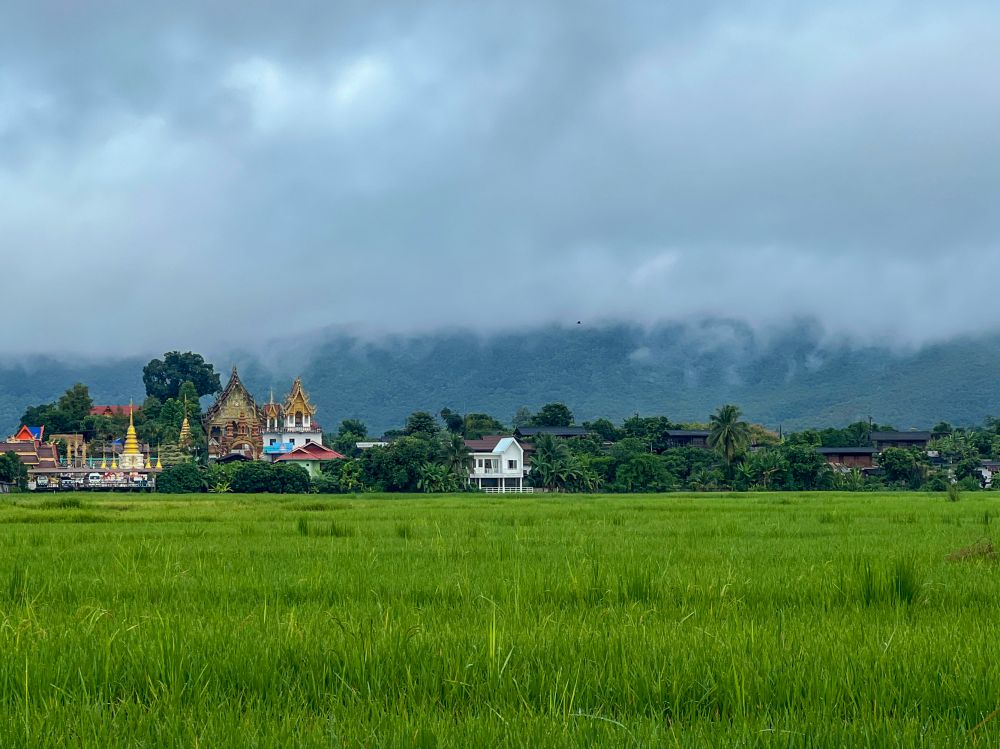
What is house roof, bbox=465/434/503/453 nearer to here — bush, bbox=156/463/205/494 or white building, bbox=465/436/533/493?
white building, bbox=465/436/533/493

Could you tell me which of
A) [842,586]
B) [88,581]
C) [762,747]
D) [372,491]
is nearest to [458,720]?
[762,747]

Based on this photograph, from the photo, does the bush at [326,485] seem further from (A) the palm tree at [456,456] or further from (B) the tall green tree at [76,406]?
(B) the tall green tree at [76,406]

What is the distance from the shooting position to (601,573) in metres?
7.46

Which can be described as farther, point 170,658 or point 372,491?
point 372,491

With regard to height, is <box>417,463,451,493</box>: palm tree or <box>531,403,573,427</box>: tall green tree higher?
<box>531,403,573,427</box>: tall green tree

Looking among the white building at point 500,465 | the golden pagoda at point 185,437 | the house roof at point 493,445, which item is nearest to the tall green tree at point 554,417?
the house roof at point 493,445

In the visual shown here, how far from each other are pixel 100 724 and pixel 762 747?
2156 mm

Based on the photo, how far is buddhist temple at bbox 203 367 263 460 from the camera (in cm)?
13038

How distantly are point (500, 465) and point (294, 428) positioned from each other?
127ft

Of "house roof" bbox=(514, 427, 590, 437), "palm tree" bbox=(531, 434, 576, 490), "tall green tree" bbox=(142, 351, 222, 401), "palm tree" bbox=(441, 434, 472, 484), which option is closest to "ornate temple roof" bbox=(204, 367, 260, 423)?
"tall green tree" bbox=(142, 351, 222, 401)

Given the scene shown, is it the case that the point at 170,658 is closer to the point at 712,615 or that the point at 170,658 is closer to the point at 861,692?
the point at 861,692

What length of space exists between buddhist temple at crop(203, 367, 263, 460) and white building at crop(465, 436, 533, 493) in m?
45.7

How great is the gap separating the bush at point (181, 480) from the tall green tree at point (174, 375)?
81845mm

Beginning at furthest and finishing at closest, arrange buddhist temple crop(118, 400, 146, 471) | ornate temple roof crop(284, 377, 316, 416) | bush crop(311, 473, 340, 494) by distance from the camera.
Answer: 1. ornate temple roof crop(284, 377, 316, 416)
2. buddhist temple crop(118, 400, 146, 471)
3. bush crop(311, 473, 340, 494)
